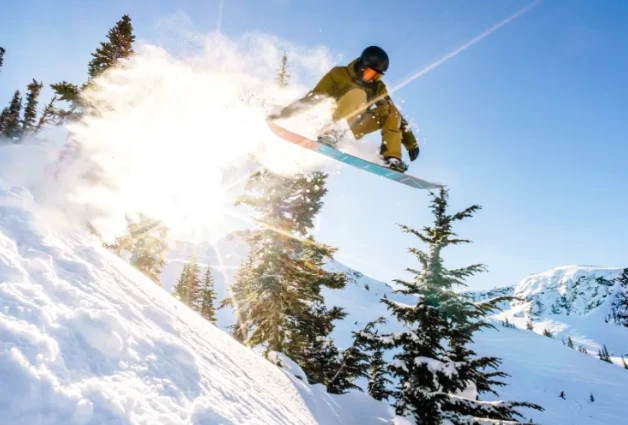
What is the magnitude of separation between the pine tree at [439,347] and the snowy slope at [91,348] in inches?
186

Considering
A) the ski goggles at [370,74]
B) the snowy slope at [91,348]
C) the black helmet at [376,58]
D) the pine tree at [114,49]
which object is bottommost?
the snowy slope at [91,348]

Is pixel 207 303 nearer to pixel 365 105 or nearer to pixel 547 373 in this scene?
pixel 365 105

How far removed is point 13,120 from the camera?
43.8 metres

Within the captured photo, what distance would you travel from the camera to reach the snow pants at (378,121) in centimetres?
738

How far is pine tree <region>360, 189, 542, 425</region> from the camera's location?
27.0ft

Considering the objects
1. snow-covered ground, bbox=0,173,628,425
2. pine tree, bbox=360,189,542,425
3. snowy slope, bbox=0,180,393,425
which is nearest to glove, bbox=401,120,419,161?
pine tree, bbox=360,189,542,425

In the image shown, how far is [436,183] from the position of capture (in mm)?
9266

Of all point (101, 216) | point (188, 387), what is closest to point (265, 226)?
point (101, 216)

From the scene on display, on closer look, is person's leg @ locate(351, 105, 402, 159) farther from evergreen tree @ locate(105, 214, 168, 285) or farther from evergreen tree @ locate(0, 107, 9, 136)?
evergreen tree @ locate(0, 107, 9, 136)

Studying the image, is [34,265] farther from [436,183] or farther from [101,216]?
→ [436,183]

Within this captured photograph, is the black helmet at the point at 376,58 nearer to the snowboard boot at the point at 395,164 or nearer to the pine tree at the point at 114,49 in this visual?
the snowboard boot at the point at 395,164

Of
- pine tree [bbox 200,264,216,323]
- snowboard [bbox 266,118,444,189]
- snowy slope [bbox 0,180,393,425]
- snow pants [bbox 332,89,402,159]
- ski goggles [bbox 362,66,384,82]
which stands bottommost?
pine tree [bbox 200,264,216,323]

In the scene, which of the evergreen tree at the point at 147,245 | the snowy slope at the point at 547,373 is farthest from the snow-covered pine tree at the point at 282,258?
the evergreen tree at the point at 147,245

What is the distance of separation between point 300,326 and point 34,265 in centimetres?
1304
